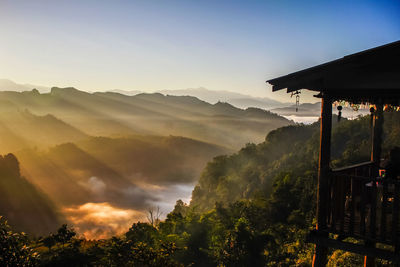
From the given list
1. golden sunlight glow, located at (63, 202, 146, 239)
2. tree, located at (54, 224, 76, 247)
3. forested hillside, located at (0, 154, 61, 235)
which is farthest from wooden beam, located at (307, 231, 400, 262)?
golden sunlight glow, located at (63, 202, 146, 239)

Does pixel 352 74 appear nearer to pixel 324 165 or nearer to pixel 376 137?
pixel 324 165

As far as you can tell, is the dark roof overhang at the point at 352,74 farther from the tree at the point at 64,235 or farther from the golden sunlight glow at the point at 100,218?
the golden sunlight glow at the point at 100,218

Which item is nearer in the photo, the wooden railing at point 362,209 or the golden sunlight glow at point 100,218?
the wooden railing at point 362,209

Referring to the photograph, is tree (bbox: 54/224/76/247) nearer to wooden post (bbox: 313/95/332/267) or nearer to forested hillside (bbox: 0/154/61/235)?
wooden post (bbox: 313/95/332/267)

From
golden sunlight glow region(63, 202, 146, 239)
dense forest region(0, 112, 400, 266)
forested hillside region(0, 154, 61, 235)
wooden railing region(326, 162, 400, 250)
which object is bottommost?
golden sunlight glow region(63, 202, 146, 239)

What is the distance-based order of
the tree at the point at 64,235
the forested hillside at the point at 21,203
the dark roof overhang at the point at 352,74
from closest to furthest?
the dark roof overhang at the point at 352,74 → the tree at the point at 64,235 → the forested hillside at the point at 21,203

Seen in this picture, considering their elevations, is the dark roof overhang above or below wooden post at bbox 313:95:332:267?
above

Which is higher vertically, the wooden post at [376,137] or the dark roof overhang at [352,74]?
the dark roof overhang at [352,74]

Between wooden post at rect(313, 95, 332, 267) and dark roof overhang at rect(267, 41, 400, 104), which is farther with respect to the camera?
wooden post at rect(313, 95, 332, 267)

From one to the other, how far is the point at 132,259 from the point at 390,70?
33.3 ft

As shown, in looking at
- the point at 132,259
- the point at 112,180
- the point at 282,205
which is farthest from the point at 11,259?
the point at 112,180

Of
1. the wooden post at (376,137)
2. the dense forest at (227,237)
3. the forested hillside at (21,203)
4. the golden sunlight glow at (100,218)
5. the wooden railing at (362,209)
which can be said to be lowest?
the golden sunlight glow at (100,218)

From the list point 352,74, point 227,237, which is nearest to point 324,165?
point 352,74

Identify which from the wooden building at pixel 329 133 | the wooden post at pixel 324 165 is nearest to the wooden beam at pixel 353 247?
the wooden building at pixel 329 133
